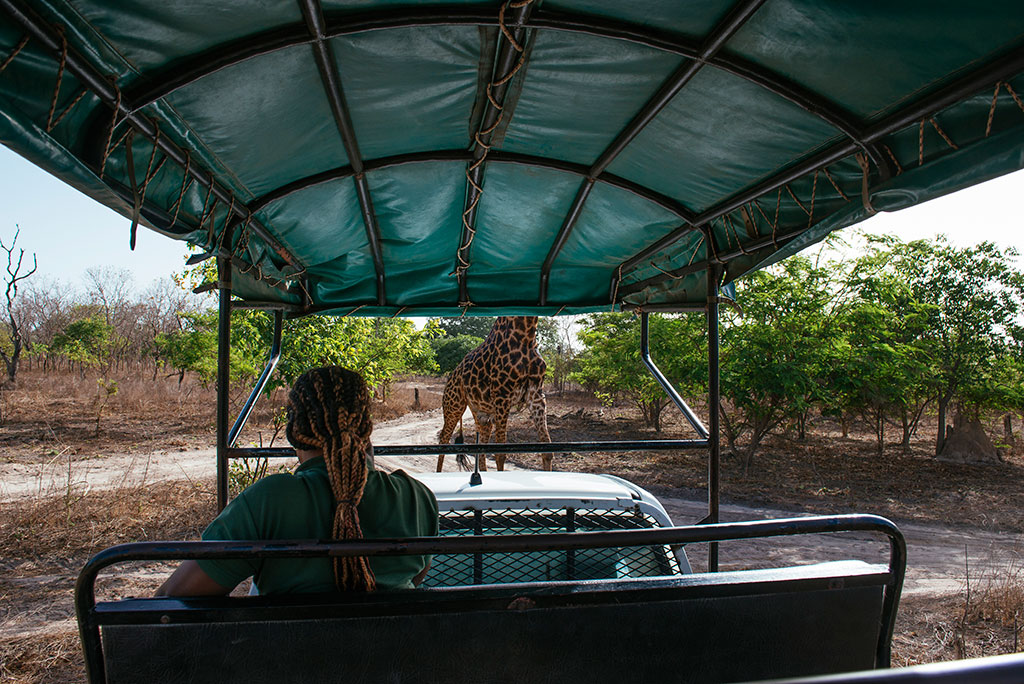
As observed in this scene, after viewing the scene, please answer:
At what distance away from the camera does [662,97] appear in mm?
2172

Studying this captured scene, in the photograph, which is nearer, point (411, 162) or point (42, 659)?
point (411, 162)

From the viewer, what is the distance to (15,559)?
19.2 feet

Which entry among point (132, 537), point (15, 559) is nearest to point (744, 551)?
point (132, 537)

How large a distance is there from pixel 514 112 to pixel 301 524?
1.74m

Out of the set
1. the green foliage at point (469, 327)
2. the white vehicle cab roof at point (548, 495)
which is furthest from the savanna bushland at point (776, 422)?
the green foliage at point (469, 327)

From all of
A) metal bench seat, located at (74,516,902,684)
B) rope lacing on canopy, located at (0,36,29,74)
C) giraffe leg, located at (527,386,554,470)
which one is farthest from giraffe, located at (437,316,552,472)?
rope lacing on canopy, located at (0,36,29,74)

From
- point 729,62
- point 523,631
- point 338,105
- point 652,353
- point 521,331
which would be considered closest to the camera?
point 523,631

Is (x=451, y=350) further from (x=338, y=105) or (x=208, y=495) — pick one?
(x=338, y=105)

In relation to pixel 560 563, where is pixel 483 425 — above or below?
above

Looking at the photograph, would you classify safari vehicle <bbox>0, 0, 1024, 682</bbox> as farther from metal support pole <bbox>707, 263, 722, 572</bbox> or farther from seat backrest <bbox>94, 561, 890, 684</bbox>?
metal support pole <bbox>707, 263, 722, 572</bbox>

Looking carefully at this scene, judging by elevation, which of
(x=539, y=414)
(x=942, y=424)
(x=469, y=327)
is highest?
(x=469, y=327)

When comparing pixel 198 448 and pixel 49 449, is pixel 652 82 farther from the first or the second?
pixel 49 449

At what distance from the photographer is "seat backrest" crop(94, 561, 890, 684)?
131 centimetres

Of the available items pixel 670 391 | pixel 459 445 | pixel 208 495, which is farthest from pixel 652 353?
pixel 459 445
